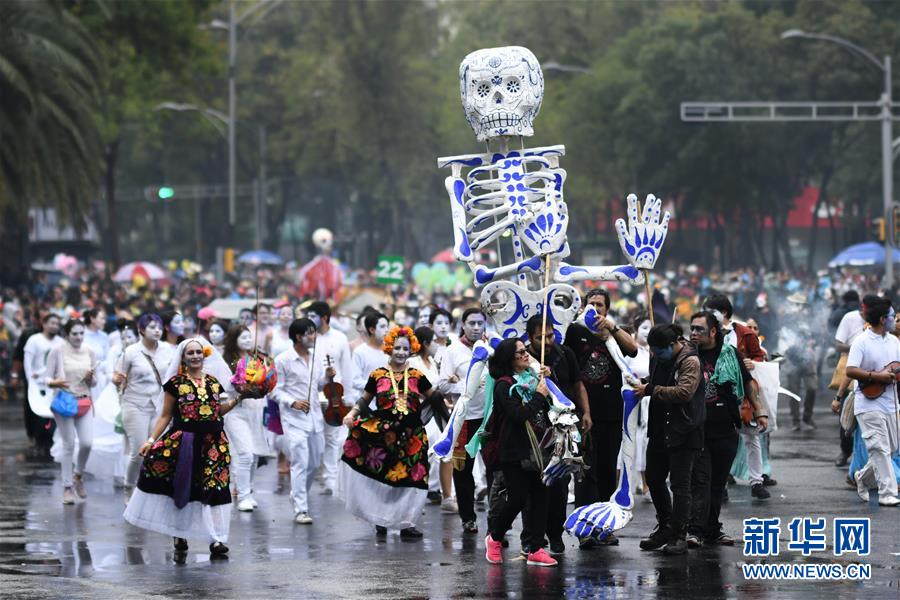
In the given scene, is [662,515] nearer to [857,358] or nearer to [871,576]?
[871,576]

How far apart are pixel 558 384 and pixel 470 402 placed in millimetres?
1240

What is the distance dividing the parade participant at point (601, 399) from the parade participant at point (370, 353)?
10.9 ft

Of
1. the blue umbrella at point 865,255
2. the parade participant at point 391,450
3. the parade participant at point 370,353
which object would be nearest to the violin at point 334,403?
the parade participant at point 370,353

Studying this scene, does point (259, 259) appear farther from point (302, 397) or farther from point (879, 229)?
point (302, 397)

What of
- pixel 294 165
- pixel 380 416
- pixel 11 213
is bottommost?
pixel 380 416

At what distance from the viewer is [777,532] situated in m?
11.9

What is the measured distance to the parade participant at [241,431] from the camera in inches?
623

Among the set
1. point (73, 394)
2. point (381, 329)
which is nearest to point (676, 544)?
point (381, 329)

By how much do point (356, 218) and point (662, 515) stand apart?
267 ft

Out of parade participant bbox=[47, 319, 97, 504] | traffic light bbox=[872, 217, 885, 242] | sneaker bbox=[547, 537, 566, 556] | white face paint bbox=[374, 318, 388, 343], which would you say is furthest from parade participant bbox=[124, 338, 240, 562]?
traffic light bbox=[872, 217, 885, 242]

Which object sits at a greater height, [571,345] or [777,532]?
[571,345]

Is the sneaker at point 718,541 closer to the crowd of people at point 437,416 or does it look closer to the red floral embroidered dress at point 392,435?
the crowd of people at point 437,416

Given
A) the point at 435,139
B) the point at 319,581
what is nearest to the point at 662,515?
the point at 319,581

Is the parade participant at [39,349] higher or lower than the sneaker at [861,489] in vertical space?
higher
